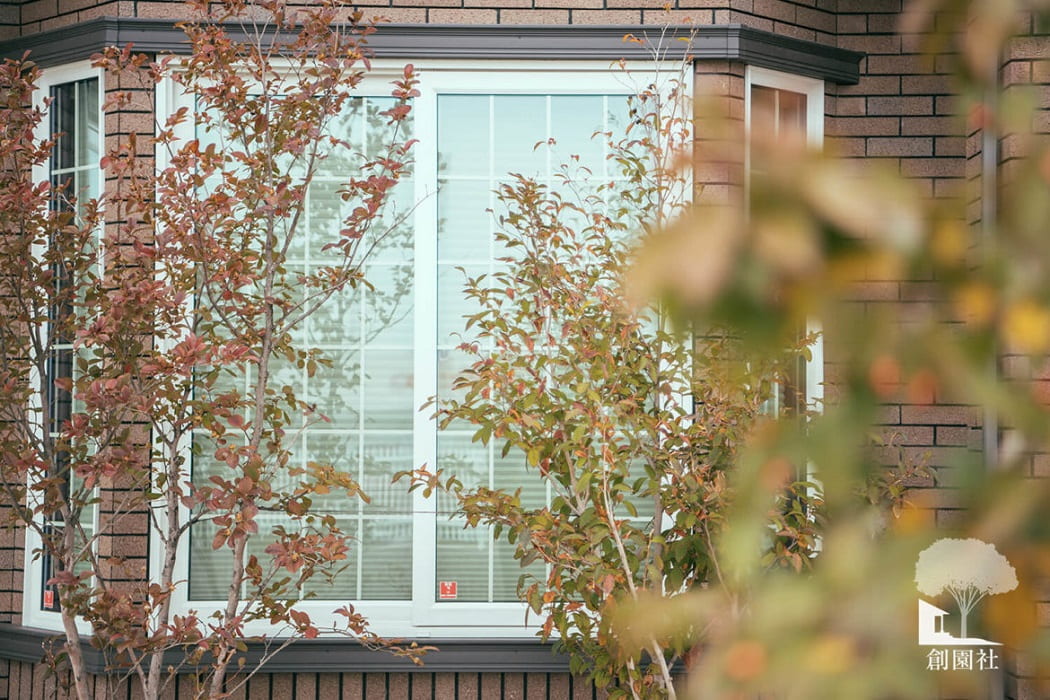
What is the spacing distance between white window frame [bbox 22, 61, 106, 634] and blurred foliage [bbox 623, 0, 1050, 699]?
13.4 ft

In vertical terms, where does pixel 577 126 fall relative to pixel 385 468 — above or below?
above

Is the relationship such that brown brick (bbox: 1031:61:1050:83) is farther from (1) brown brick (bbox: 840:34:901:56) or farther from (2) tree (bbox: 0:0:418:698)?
(2) tree (bbox: 0:0:418:698)

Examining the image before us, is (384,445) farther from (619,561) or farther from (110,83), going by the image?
(110,83)

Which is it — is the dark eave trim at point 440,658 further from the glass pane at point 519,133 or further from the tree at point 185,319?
the glass pane at point 519,133

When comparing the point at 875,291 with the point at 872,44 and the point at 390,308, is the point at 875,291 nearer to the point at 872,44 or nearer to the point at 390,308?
the point at 390,308

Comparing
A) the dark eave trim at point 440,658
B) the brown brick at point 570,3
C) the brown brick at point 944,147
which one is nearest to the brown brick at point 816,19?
the brown brick at point 944,147

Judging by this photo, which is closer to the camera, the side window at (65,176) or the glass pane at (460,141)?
the glass pane at (460,141)

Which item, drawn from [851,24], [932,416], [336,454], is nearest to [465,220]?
[336,454]

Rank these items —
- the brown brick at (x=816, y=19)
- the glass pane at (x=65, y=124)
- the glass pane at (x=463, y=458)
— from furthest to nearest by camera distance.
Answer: the brown brick at (x=816, y=19) < the glass pane at (x=65, y=124) < the glass pane at (x=463, y=458)

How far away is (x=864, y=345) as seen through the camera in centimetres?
42

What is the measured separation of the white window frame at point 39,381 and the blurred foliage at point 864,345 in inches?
161

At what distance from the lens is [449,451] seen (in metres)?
4.03

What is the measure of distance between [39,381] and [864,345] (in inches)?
168

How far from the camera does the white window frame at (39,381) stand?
4.13 m
